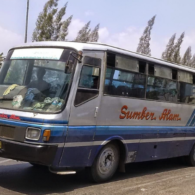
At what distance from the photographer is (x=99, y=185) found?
740 cm

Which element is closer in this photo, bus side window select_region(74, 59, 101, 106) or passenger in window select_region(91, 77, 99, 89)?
bus side window select_region(74, 59, 101, 106)

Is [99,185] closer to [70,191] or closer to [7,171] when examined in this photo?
[70,191]

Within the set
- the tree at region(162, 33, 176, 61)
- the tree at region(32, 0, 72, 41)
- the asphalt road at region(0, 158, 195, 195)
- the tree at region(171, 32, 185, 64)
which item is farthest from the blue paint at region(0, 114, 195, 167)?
Result: the tree at region(162, 33, 176, 61)

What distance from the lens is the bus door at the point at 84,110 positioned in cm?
667

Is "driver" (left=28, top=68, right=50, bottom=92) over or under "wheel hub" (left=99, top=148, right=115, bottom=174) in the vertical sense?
over

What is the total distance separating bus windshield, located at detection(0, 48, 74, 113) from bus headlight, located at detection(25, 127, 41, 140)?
37 centimetres

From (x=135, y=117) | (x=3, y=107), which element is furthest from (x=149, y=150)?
(x=3, y=107)

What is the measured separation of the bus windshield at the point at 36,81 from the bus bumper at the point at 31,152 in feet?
2.20

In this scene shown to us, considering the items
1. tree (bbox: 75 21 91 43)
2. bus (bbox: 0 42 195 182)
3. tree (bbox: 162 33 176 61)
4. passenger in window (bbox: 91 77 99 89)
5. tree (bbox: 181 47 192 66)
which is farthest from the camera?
tree (bbox: 181 47 192 66)

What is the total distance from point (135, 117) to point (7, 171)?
126 inches

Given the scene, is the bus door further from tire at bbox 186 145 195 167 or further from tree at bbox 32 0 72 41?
tree at bbox 32 0 72 41

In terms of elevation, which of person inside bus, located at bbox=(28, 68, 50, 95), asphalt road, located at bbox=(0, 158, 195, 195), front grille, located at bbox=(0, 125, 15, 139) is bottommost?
asphalt road, located at bbox=(0, 158, 195, 195)

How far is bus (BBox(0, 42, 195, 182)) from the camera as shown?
6.36 meters

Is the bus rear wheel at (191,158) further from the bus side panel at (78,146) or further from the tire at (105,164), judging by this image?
the bus side panel at (78,146)
